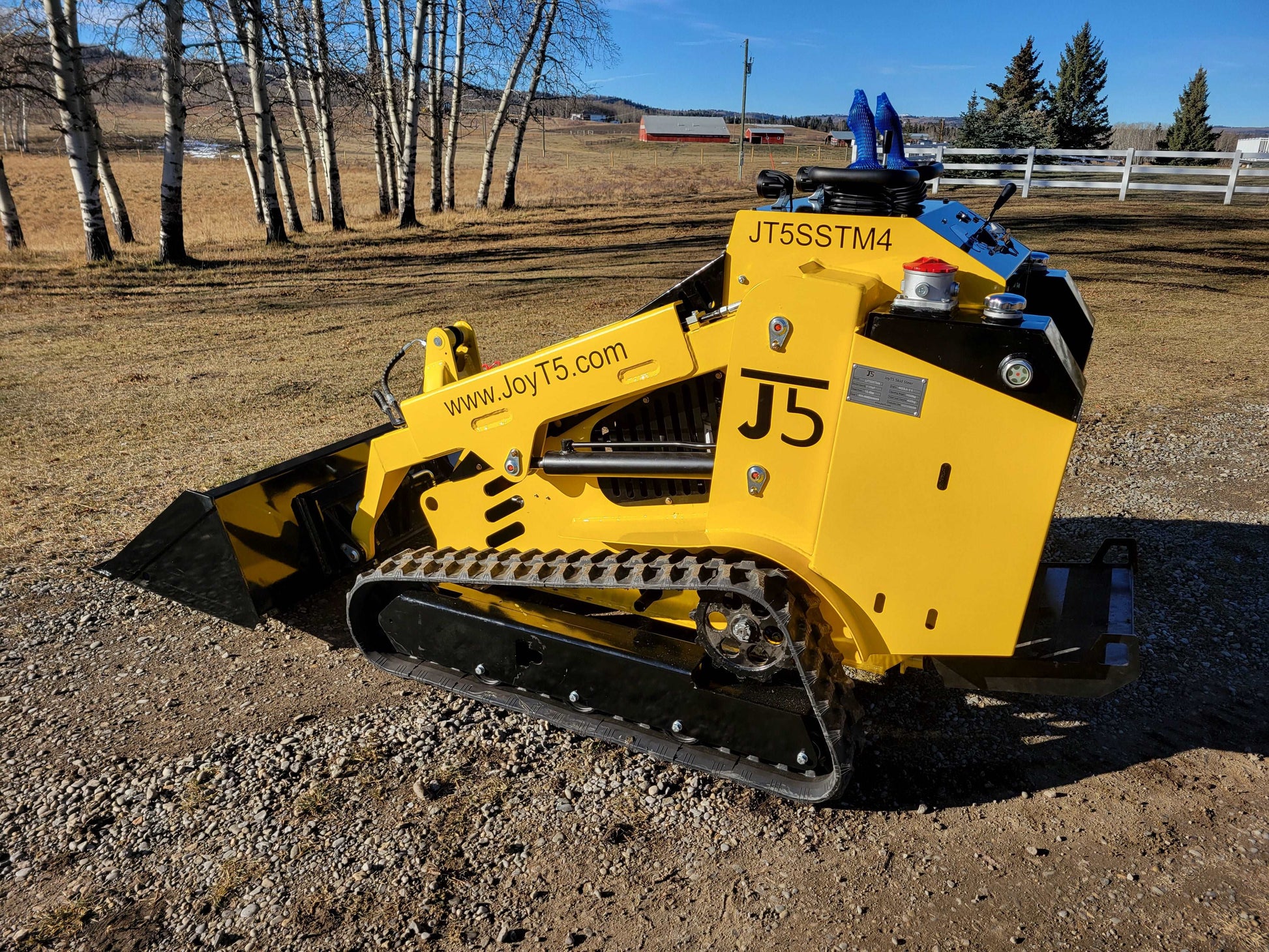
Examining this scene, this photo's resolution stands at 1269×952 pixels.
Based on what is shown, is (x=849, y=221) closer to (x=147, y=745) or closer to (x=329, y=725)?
(x=329, y=725)

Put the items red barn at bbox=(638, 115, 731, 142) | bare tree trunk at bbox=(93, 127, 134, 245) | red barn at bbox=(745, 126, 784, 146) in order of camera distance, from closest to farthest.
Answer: bare tree trunk at bbox=(93, 127, 134, 245), red barn at bbox=(745, 126, 784, 146), red barn at bbox=(638, 115, 731, 142)

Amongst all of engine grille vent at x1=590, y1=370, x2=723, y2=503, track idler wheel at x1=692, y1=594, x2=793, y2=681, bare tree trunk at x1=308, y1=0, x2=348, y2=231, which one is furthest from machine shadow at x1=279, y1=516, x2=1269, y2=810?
bare tree trunk at x1=308, y1=0, x2=348, y2=231

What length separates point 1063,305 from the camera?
3.93 meters

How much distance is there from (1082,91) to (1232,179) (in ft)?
76.8

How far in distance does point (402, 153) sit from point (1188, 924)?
2315cm

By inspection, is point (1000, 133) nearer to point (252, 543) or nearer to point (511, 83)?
point (511, 83)

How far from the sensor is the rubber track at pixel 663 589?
3316 millimetres

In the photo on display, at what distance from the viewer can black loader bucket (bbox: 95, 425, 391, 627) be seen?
15.2 feet

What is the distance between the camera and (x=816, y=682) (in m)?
3.29

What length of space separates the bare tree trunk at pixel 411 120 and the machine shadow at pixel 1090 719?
20.7 meters

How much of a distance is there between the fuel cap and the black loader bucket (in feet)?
11.9

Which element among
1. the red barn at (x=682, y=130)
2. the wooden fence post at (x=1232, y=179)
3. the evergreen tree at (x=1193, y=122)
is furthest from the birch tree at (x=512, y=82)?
the red barn at (x=682, y=130)

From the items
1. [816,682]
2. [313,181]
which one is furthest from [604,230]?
[816,682]

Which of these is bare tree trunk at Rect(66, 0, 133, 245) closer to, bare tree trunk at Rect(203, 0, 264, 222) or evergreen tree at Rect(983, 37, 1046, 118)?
bare tree trunk at Rect(203, 0, 264, 222)
